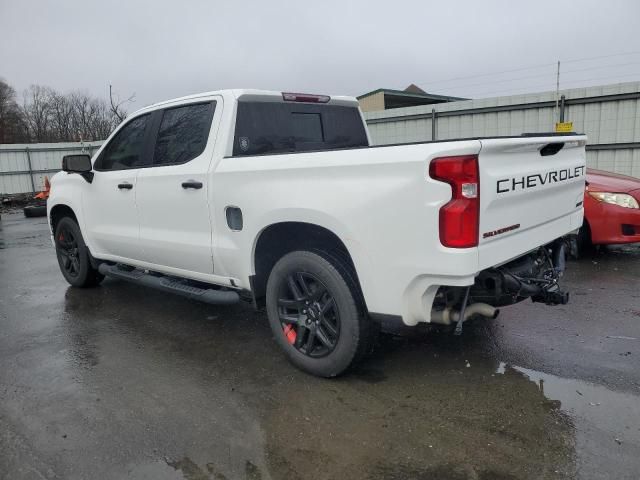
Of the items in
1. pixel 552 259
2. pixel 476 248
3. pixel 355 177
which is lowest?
pixel 552 259

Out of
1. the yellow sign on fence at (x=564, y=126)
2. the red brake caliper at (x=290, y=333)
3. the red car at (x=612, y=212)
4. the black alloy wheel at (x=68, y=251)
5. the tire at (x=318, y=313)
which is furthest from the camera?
the yellow sign on fence at (x=564, y=126)

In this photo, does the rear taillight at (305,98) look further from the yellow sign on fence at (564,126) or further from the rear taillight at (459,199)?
the yellow sign on fence at (564,126)

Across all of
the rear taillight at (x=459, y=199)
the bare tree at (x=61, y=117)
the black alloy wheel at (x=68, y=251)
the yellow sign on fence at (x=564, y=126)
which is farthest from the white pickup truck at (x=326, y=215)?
the bare tree at (x=61, y=117)

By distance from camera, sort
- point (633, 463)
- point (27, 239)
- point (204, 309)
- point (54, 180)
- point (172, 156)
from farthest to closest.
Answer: point (27, 239), point (54, 180), point (204, 309), point (172, 156), point (633, 463)

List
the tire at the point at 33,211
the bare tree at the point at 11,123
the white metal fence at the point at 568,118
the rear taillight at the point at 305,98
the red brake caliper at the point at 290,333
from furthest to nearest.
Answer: the bare tree at the point at 11,123 < the tire at the point at 33,211 < the white metal fence at the point at 568,118 < the rear taillight at the point at 305,98 < the red brake caliper at the point at 290,333

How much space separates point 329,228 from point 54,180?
4253mm

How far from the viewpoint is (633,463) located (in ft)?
8.30

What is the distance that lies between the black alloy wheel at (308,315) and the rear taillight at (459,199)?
96 centimetres

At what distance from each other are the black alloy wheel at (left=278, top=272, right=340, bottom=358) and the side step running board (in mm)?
509

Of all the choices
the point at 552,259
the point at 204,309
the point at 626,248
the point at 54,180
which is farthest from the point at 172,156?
the point at 626,248

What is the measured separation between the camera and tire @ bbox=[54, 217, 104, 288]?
19.2 ft

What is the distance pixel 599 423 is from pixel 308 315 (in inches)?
71.1

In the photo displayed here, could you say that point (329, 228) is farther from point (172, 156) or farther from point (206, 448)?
point (172, 156)

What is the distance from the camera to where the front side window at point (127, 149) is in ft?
15.8
